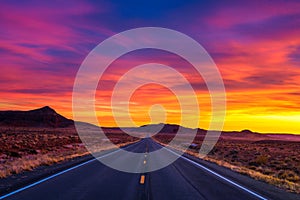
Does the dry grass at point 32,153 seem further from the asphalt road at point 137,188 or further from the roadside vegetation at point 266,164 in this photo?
the roadside vegetation at point 266,164

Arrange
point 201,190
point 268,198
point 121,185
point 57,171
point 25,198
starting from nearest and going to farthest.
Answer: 1. point 25,198
2. point 268,198
3. point 201,190
4. point 121,185
5. point 57,171

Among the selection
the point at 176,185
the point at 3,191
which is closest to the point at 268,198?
the point at 176,185

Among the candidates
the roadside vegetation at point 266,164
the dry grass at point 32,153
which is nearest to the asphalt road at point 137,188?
the roadside vegetation at point 266,164

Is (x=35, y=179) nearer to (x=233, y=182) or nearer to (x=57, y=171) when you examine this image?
(x=57, y=171)

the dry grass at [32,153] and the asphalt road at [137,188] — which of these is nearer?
the asphalt road at [137,188]

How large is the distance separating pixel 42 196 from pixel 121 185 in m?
3.32

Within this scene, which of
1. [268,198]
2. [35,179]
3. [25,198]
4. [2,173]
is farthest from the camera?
[2,173]

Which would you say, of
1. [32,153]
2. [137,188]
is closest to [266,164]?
[137,188]

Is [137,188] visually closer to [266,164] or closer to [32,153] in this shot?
[266,164]

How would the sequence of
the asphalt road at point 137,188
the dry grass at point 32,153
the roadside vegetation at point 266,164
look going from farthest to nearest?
the dry grass at point 32,153, the roadside vegetation at point 266,164, the asphalt road at point 137,188

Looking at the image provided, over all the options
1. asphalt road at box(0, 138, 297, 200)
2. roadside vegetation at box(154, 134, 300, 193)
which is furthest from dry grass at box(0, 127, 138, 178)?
roadside vegetation at box(154, 134, 300, 193)

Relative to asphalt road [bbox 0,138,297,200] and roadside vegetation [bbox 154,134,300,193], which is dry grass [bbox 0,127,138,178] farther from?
roadside vegetation [bbox 154,134,300,193]

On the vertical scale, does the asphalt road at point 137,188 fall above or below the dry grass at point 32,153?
below

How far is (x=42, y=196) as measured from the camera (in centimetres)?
1023
